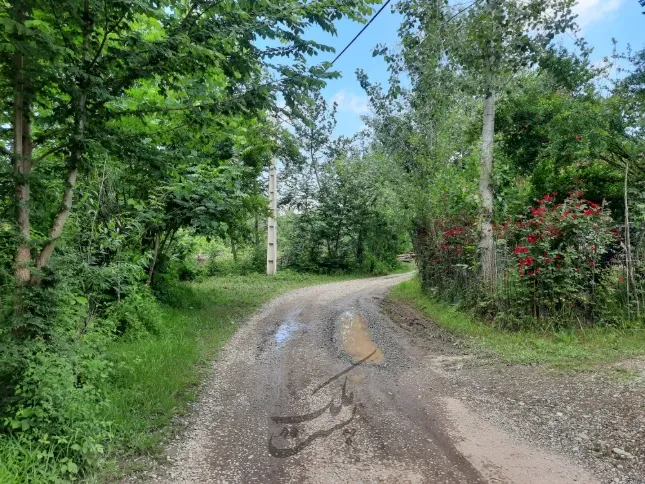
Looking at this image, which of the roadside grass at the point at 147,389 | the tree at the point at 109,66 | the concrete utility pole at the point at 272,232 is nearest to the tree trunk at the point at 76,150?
the tree at the point at 109,66

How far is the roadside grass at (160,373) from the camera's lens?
141 inches

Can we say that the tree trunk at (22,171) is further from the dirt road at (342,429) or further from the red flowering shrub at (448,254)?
the red flowering shrub at (448,254)

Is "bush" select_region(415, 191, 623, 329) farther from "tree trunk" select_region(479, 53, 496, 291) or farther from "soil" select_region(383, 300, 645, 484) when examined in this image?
"soil" select_region(383, 300, 645, 484)

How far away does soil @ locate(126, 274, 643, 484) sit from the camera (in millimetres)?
3232

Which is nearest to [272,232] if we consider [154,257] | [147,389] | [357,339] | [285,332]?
[154,257]

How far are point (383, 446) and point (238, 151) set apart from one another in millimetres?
7267

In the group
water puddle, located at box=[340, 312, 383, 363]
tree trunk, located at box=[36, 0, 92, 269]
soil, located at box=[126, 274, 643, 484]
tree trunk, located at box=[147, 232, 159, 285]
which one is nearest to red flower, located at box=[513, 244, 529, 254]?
soil, located at box=[126, 274, 643, 484]

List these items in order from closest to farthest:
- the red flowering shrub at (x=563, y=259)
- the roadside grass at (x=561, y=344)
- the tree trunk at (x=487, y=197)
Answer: the roadside grass at (x=561, y=344), the red flowering shrub at (x=563, y=259), the tree trunk at (x=487, y=197)

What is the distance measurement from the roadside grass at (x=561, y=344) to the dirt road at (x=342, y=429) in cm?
111

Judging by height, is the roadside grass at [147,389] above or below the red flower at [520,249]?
below

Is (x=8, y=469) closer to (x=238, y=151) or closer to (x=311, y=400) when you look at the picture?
(x=311, y=400)

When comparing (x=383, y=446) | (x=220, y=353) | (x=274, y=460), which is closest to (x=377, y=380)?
(x=383, y=446)

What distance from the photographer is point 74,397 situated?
3.39 m

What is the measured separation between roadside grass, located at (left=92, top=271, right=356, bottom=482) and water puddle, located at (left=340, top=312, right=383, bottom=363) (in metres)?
2.16
